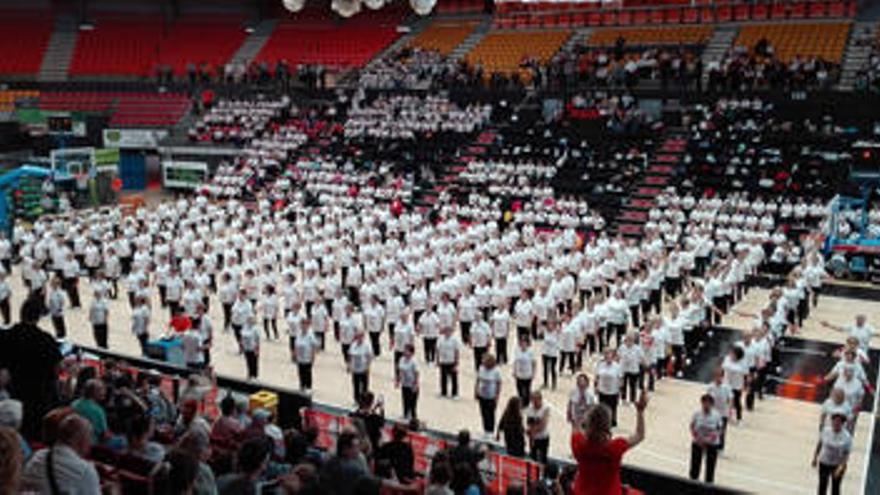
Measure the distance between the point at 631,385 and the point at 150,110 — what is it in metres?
30.7

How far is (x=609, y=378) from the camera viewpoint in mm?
11719

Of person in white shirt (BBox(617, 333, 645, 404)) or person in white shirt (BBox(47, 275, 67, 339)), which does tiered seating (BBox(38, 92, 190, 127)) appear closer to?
person in white shirt (BBox(47, 275, 67, 339))

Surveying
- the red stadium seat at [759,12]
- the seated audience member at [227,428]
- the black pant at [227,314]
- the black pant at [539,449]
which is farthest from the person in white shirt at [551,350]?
the red stadium seat at [759,12]

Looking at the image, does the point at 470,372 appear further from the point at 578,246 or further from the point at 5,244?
the point at 5,244

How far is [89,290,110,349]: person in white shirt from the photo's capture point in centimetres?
1550

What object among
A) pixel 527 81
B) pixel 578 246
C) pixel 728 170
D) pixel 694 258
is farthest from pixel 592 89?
pixel 694 258

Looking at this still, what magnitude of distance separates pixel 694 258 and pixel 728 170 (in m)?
6.89

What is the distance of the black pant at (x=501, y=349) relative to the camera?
48.3 ft

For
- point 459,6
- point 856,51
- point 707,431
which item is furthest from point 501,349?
point 459,6

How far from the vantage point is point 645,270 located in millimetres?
19016

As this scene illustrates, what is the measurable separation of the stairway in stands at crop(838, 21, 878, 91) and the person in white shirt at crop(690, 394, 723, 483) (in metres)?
21.0

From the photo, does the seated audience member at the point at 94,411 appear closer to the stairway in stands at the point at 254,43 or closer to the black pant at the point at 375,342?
the black pant at the point at 375,342

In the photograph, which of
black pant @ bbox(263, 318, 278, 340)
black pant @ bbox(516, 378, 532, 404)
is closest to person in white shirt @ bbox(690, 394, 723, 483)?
black pant @ bbox(516, 378, 532, 404)

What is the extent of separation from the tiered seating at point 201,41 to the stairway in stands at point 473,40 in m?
12.6
